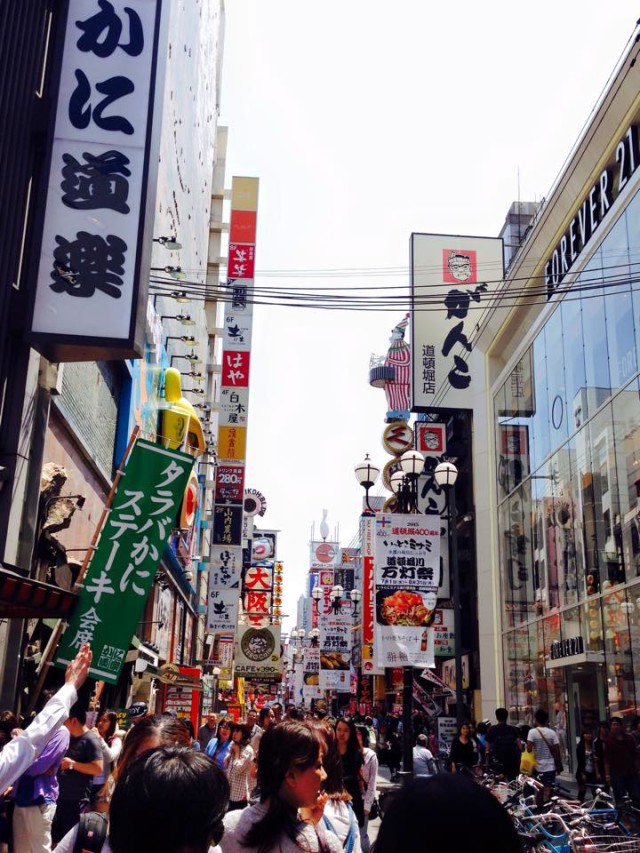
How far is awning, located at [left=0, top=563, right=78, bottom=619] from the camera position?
29.0 ft

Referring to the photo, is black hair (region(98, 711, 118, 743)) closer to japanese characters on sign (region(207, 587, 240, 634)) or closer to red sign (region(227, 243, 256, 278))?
japanese characters on sign (region(207, 587, 240, 634))

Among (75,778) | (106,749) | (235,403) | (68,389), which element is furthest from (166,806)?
(235,403)

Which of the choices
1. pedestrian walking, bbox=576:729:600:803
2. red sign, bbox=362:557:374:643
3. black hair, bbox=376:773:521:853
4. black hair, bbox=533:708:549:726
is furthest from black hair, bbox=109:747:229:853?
red sign, bbox=362:557:374:643

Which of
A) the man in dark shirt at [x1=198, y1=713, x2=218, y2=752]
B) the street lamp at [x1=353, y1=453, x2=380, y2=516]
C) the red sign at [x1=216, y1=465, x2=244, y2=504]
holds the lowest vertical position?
the man in dark shirt at [x1=198, y1=713, x2=218, y2=752]

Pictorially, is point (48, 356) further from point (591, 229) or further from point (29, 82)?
point (591, 229)

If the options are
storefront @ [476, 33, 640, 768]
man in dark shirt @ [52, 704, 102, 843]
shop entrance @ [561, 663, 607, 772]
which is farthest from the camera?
shop entrance @ [561, 663, 607, 772]

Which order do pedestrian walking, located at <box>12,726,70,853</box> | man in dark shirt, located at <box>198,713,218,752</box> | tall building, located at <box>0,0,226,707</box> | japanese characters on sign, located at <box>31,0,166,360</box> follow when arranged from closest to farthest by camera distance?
pedestrian walking, located at <box>12,726,70,853</box> < japanese characters on sign, located at <box>31,0,166,360</box> < tall building, located at <box>0,0,226,707</box> < man in dark shirt, located at <box>198,713,218,752</box>

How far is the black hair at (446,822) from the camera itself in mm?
2025

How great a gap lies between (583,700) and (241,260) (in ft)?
79.5

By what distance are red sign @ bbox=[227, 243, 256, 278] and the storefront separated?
41.9 feet

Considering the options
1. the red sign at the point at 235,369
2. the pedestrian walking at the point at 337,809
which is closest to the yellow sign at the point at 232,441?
the red sign at the point at 235,369

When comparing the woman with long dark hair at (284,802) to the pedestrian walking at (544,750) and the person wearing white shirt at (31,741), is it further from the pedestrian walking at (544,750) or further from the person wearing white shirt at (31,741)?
the pedestrian walking at (544,750)

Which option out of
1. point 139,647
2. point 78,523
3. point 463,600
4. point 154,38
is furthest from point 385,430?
point 154,38

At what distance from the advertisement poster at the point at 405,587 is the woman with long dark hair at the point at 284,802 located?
36.8 feet
